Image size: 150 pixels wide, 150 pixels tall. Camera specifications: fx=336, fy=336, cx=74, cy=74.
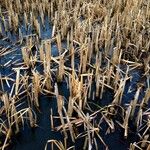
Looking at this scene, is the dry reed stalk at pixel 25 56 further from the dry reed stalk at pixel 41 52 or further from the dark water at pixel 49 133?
the dark water at pixel 49 133

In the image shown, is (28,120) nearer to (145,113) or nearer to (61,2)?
(145,113)

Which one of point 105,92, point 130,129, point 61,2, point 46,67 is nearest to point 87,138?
point 130,129

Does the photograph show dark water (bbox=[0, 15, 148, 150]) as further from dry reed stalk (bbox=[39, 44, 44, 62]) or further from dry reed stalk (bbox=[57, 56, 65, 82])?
dry reed stalk (bbox=[39, 44, 44, 62])

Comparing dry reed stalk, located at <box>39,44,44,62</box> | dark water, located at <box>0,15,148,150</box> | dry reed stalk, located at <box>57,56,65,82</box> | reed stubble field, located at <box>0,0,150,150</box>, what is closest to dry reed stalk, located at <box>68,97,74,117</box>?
reed stubble field, located at <box>0,0,150,150</box>

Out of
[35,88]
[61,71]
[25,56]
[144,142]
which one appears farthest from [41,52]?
[144,142]

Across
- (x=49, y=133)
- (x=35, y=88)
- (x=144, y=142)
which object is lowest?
(x=49, y=133)

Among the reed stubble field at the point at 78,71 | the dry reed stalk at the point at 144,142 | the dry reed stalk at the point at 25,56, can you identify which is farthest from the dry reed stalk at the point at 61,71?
the dry reed stalk at the point at 144,142

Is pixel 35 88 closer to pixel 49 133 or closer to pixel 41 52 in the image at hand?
pixel 49 133

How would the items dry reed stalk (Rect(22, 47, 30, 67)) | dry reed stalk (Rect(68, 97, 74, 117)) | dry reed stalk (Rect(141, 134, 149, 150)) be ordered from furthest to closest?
dry reed stalk (Rect(22, 47, 30, 67))
dry reed stalk (Rect(68, 97, 74, 117))
dry reed stalk (Rect(141, 134, 149, 150))
